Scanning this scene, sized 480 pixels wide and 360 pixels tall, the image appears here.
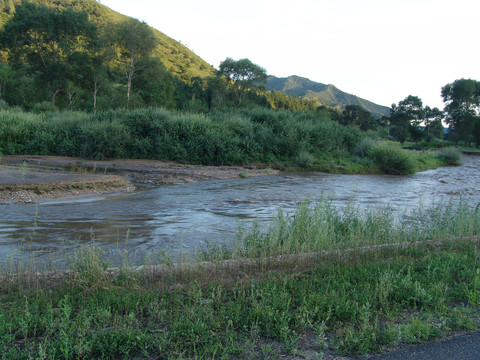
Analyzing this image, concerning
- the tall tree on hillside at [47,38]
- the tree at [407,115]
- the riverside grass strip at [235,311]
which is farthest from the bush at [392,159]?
the tree at [407,115]

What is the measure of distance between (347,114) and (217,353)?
247 feet

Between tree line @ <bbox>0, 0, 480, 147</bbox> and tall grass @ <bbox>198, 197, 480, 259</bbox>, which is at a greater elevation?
tree line @ <bbox>0, 0, 480, 147</bbox>

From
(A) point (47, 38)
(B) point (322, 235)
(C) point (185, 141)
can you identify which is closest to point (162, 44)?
(A) point (47, 38)

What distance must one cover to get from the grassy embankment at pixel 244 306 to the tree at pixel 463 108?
248ft

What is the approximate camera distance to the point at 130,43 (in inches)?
1757

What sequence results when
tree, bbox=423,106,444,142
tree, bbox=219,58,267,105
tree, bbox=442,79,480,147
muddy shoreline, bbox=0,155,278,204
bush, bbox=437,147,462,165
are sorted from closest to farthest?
muddy shoreline, bbox=0,155,278,204 → bush, bbox=437,147,462,165 → tree, bbox=219,58,267,105 → tree, bbox=442,79,480,147 → tree, bbox=423,106,444,142

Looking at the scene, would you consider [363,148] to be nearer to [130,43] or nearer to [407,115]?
[130,43]

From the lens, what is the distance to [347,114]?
7375cm

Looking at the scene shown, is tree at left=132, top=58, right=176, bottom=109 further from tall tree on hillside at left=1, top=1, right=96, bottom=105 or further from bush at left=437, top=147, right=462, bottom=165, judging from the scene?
bush at left=437, top=147, right=462, bottom=165

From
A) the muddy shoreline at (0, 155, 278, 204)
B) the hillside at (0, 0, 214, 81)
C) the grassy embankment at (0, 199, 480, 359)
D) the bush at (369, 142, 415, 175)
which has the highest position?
the hillside at (0, 0, 214, 81)

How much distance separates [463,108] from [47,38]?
239 ft

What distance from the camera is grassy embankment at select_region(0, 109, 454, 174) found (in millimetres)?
25391

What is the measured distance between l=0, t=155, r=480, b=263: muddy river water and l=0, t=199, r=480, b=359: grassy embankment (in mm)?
1123

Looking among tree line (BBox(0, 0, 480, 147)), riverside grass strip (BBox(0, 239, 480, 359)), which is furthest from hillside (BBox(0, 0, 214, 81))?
riverside grass strip (BBox(0, 239, 480, 359))
